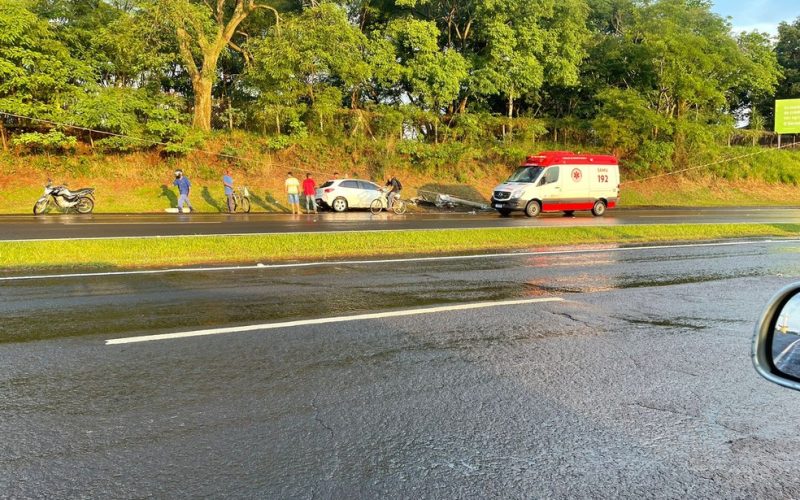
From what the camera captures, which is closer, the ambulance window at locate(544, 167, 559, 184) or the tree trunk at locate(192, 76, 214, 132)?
the ambulance window at locate(544, 167, 559, 184)

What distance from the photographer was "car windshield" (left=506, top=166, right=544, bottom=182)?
24.3m

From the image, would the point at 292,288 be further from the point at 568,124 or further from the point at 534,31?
the point at 568,124

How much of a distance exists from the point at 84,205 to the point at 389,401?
22.3m

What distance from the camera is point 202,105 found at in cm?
2969

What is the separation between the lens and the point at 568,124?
3969 cm

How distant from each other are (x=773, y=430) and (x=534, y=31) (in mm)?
35301

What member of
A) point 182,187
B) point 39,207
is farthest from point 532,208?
point 39,207

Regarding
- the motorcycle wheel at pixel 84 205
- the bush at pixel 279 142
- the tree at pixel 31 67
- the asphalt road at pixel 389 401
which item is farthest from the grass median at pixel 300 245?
the bush at pixel 279 142

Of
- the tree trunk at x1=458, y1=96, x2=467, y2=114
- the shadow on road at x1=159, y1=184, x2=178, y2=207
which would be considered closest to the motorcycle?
the shadow on road at x1=159, y1=184, x2=178, y2=207

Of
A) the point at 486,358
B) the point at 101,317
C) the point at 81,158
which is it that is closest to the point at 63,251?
the point at 101,317

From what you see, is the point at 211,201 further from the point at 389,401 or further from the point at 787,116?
the point at 787,116

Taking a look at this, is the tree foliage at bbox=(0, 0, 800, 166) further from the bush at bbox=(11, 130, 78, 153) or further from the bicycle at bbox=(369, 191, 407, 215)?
the bicycle at bbox=(369, 191, 407, 215)

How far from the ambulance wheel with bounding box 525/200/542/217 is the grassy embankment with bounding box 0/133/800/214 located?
26.8ft

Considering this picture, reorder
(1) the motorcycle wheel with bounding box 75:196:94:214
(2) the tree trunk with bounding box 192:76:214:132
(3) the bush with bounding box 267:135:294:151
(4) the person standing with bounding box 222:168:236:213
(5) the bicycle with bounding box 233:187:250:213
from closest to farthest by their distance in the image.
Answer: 1. (1) the motorcycle wheel with bounding box 75:196:94:214
2. (4) the person standing with bounding box 222:168:236:213
3. (5) the bicycle with bounding box 233:187:250:213
4. (2) the tree trunk with bounding box 192:76:214:132
5. (3) the bush with bounding box 267:135:294:151
